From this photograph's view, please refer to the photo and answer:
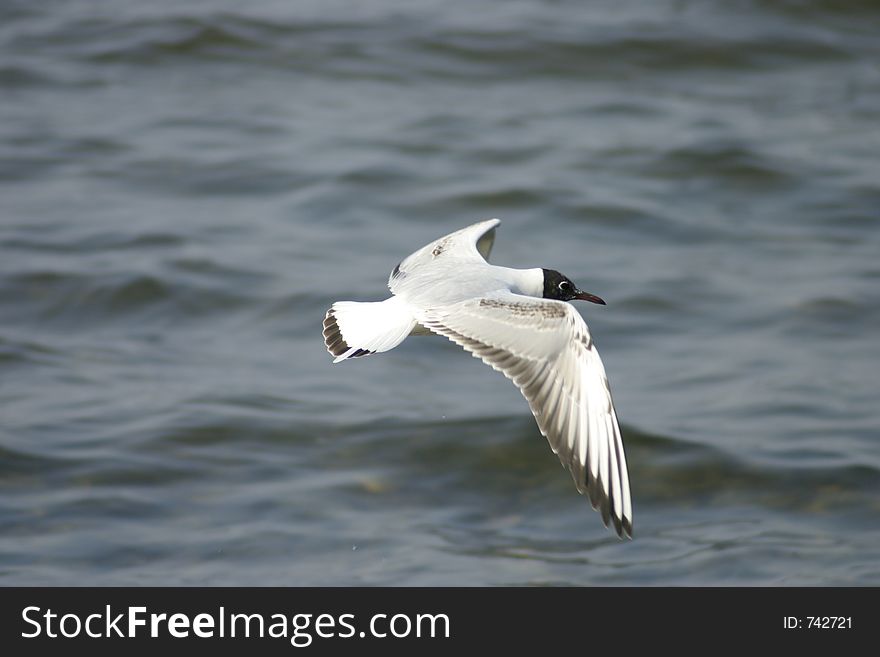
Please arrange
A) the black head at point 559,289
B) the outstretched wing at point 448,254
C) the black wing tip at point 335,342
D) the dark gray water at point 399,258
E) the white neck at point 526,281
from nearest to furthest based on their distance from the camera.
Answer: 1. the black wing tip at point 335,342
2. the white neck at point 526,281
3. the black head at point 559,289
4. the outstretched wing at point 448,254
5. the dark gray water at point 399,258

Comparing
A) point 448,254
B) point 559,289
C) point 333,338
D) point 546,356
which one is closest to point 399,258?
point 448,254

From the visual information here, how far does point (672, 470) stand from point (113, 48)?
23.1ft

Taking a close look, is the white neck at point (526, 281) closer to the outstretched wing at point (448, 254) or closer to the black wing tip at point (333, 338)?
Result: the outstretched wing at point (448, 254)

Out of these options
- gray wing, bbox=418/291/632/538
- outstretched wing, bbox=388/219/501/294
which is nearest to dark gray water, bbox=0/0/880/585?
outstretched wing, bbox=388/219/501/294

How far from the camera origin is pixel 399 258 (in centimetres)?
867

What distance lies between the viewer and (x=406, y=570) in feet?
19.0

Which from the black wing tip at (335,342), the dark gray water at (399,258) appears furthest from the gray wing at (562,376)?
the dark gray water at (399,258)

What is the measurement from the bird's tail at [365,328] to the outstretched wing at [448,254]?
35cm

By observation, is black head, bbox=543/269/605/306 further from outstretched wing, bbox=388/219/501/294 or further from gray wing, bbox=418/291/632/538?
gray wing, bbox=418/291/632/538

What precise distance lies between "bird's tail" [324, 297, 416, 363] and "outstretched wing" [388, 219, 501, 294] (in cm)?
35

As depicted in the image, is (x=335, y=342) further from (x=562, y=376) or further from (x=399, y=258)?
(x=399, y=258)

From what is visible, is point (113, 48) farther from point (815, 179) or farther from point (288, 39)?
point (815, 179)

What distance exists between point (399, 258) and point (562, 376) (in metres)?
4.32

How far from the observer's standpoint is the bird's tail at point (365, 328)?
14.4 ft
